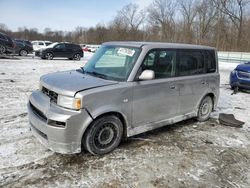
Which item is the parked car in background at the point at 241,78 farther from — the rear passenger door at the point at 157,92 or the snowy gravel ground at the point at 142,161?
the rear passenger door at the point at 157,92

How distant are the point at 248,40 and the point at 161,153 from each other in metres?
45.9

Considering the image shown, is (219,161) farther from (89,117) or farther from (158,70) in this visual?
(89,117)

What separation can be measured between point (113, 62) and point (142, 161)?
6.00 ft

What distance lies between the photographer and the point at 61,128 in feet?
10.7

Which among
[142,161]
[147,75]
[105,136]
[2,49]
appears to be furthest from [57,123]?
[2,49]

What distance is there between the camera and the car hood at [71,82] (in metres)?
3.44

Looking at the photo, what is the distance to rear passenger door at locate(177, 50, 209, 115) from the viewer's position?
4.80 meters

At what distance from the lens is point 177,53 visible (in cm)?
470

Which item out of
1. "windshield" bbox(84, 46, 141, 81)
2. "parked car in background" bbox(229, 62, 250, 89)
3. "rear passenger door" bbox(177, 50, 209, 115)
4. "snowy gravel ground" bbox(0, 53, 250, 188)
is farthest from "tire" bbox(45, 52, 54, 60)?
"rear passenger door" bbox(177, 50, 209, 115)

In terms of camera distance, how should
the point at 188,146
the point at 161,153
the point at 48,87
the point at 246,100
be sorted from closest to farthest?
1. the point at 48,87
2. the point at 161,153
3. the point at 188,146
4. the point at 246,100

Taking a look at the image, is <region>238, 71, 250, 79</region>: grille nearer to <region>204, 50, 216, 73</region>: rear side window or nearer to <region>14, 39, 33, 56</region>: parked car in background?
<region>204, 50, 216, 73</region>: rear side window

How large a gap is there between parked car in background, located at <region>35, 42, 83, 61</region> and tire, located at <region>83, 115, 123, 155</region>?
18234mm

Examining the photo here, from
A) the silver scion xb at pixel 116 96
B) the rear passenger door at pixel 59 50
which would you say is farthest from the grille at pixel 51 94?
the rear passenger door at pixel 59 50

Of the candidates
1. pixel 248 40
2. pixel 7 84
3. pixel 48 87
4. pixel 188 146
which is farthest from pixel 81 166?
pixel 248 40
